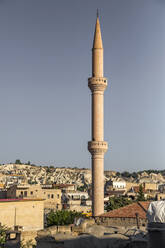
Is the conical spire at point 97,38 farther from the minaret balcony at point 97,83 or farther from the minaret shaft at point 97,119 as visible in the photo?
the minaret shaft at point 97,119

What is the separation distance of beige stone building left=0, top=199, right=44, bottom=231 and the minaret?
509cm

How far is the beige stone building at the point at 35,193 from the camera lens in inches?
1598

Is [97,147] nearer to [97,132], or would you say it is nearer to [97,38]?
[97,132]

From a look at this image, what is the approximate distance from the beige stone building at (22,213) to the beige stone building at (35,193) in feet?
38.0

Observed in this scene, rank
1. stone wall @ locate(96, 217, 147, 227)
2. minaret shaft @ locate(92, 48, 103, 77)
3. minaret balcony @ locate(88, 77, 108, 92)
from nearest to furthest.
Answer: stone wall @ locate(96, 217, 147, 227)
minaret balcony @ locate(88, 77, 108, 92)
minaret shaft @ locate(92, 48, 103, 77)

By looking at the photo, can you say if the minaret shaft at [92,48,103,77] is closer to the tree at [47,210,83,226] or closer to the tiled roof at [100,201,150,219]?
the tiled roof at [100,201,150,219]

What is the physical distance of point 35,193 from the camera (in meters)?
44.7

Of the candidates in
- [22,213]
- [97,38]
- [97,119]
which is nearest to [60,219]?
[22,213]

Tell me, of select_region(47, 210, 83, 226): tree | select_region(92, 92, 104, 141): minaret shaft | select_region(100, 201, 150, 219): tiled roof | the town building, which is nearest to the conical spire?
select_region(92, 92, 104, 141): minaret shaft

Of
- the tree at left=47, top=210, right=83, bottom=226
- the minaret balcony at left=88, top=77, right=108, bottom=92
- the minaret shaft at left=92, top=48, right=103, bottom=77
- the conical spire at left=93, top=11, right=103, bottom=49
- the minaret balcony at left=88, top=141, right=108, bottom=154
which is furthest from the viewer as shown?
the conical spire at left=93, top=11, right=103, bottom=49

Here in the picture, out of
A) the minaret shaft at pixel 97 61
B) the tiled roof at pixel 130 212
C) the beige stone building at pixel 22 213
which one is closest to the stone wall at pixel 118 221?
the tiled roof at pixel 130 212

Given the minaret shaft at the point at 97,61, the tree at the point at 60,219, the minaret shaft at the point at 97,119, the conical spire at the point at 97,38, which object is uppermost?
the conical spire at the point at 97,38

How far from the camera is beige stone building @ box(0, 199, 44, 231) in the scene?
87.0ft

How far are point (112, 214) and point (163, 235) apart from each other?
63.3 feet
